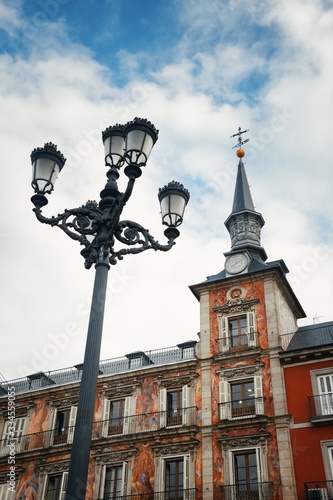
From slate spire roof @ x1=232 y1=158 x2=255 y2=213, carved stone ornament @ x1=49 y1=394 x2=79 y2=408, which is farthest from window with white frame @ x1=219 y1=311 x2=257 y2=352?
slate spire roof @ x1=232 y1=158 x2=255 y2=213

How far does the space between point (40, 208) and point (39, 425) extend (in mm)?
22254

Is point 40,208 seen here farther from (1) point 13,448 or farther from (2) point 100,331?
(1) point 13,448

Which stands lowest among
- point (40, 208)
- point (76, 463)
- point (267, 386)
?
point (76, 463)

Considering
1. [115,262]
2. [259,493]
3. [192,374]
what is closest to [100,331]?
[115,262]

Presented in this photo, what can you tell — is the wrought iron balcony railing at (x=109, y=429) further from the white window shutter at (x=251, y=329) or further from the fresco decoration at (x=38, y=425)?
the white window shutter at (x=251, y=329)

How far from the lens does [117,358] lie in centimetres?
3014

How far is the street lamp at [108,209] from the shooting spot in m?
8.42

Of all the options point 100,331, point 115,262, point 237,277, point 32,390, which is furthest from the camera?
point 32,390

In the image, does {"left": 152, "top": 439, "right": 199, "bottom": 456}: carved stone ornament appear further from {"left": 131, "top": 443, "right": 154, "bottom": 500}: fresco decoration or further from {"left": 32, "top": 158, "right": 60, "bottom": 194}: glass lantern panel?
{"left": 32, "top": 158, "right": 60, "bottom": 194}: glass lantern panel

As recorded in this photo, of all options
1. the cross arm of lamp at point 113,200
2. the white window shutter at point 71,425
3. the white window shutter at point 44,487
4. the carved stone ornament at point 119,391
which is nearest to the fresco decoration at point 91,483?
the white window shutter at point 71,425

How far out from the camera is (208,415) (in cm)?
2444

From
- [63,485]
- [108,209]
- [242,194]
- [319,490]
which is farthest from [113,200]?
[242,194]

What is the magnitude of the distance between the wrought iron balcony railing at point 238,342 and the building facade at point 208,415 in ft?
0.17

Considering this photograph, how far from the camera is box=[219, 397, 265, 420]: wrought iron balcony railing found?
2350 centimetres
